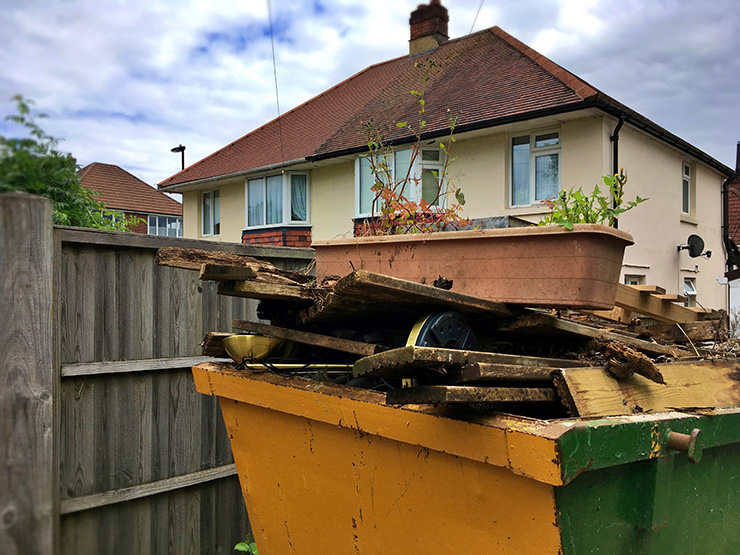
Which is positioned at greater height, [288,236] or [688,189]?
[688,189]

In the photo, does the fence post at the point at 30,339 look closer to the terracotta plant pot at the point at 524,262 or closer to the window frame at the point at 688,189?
the terracotta plant pot at the point at 524,262

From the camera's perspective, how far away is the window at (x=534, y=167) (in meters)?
10.7

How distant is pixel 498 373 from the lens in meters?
1.42

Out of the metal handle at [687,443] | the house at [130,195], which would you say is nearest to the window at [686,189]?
the house at [130,195]

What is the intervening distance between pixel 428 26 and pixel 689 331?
14.6m

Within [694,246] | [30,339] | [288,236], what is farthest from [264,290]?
[288,236]

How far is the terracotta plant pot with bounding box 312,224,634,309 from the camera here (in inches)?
65.0

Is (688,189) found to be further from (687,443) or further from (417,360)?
(417,360)

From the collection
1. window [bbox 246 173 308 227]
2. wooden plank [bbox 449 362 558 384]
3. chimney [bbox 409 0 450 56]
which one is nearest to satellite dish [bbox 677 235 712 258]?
chimney [bbox 409 0 450 56]

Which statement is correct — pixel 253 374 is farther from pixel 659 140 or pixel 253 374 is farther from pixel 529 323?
pixel 659 140

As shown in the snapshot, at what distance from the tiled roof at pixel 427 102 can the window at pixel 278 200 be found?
483 mm

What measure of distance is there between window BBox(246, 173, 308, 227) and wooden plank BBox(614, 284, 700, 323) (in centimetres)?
1267

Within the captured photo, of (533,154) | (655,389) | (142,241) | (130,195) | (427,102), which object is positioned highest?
(427,102)

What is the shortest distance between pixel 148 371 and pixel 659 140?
11.3 metres
